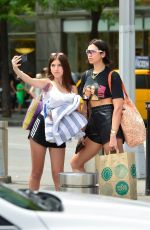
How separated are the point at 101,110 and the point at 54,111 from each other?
499 millimetres

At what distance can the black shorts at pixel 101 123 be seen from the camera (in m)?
7.70

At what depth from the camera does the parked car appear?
3.61 metres

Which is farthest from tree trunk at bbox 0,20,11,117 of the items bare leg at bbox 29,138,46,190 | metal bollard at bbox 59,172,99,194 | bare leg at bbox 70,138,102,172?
metal bollard at bbox 59,172,99,194

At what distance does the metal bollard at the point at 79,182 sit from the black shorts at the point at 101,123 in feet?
3.41

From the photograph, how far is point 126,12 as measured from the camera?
10445 mm

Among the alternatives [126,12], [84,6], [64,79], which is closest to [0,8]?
[84,6]

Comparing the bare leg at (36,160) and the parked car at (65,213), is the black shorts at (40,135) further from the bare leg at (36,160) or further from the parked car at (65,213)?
the parked car at (65,213)

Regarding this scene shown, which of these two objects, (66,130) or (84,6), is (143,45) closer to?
(84,6)

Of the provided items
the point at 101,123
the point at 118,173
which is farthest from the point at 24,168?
the point at 118,173

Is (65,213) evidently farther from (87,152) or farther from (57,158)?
(57,158)

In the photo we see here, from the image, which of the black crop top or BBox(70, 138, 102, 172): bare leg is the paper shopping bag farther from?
the black crop top

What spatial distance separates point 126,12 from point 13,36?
25.2 meters

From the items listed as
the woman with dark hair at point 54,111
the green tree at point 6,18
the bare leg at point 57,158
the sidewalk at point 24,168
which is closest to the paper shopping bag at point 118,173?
the woman with dark hair at point 54,111

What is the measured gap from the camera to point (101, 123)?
305 inches
